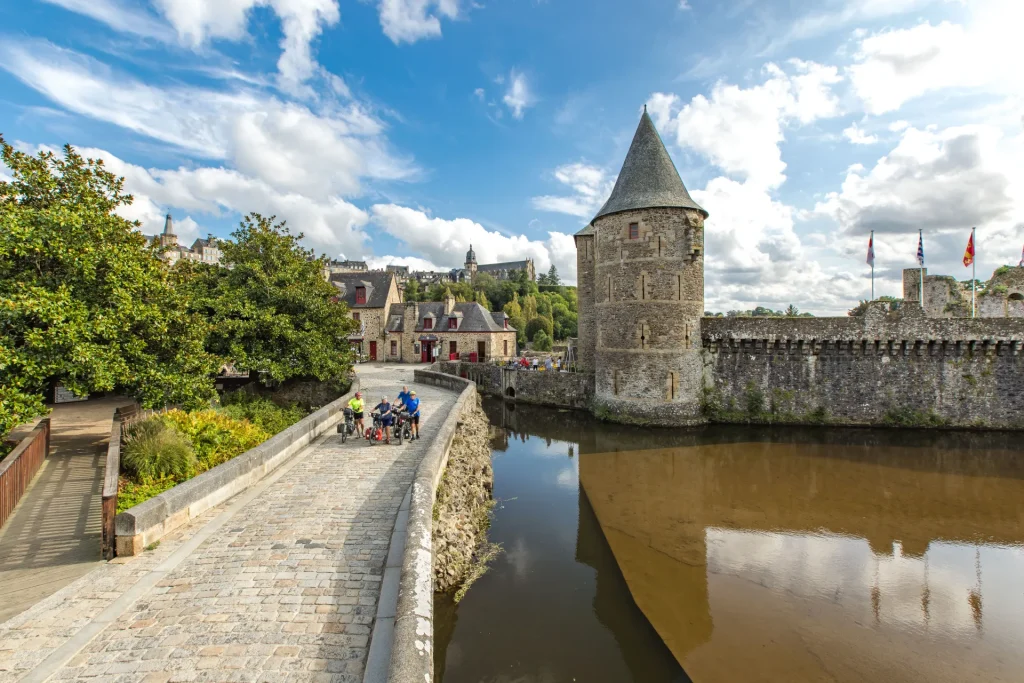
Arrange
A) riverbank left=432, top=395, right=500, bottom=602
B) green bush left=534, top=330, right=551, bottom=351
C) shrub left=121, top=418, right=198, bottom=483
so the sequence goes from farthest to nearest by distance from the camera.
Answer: green bush left=534, top=330, right=551, bottom=351 < shrub left=121, top=418, right=198, bottom=483 < riverbank left=432, top=395, right=500, bottom=602

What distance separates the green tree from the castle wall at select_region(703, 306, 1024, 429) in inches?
672

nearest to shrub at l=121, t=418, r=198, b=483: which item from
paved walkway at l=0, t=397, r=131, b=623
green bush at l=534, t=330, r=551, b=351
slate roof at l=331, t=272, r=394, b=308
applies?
paved walkway at l=0, t=397, r=131, b=623

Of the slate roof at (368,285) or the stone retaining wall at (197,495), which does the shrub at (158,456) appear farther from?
the slate roof at (368,285)

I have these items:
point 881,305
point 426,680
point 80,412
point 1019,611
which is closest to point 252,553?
point 426,680

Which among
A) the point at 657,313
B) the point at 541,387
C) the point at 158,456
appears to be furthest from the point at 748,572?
the point at 541,387

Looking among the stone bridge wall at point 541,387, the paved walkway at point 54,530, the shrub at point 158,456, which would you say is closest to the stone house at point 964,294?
the stone bridge wall at point 541,387

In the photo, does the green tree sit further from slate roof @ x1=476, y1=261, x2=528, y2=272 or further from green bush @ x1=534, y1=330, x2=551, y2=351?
slate roof @ x1=476, y1=261, x2=528, y2=272

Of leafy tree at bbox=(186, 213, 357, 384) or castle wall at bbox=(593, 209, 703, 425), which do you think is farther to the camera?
castle wall at bbox=(593, 209, 703, 425)

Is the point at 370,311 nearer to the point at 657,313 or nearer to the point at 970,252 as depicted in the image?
the point at 657,313

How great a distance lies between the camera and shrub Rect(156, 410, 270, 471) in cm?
891

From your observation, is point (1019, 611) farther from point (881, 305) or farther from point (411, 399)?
point (881, 305)

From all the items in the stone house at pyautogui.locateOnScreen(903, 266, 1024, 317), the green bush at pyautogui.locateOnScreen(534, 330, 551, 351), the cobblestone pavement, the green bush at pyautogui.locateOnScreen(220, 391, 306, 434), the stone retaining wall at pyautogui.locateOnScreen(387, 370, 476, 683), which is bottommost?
the cobblestone pavement

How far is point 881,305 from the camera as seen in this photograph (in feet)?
57.6

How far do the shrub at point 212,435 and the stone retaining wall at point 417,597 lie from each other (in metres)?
4.06
